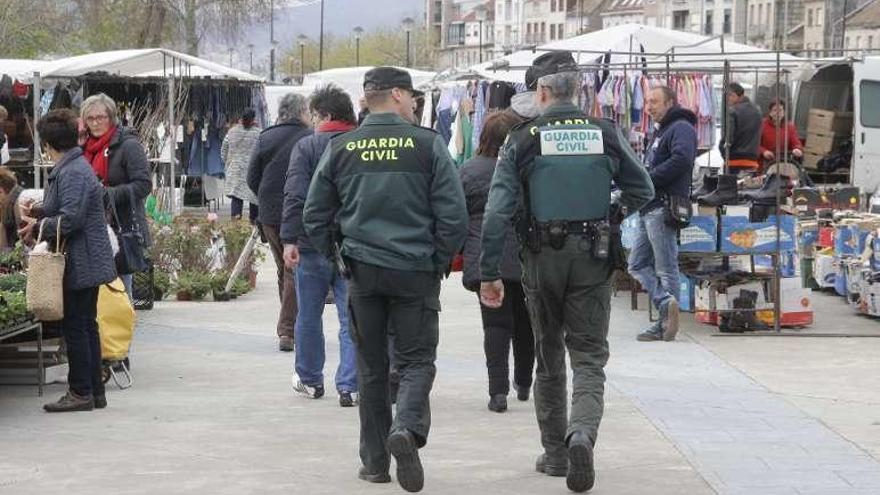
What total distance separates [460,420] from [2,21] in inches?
1529

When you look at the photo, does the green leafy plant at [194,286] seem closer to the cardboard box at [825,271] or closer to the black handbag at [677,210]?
the black handbag at [677,210]

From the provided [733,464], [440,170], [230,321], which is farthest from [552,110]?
[230,321]

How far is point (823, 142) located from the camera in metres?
25.2

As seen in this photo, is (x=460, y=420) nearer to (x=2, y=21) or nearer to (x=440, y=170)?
(x=440, y=170)

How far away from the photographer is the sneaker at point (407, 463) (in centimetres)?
740

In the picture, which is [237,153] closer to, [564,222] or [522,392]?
[522,392]

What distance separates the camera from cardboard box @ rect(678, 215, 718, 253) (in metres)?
13.6

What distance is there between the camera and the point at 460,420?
9.70 m

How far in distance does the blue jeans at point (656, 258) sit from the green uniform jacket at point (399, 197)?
5.52 m

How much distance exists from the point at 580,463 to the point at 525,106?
10.0ft

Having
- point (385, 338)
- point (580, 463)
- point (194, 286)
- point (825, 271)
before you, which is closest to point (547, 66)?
point (385, 338)

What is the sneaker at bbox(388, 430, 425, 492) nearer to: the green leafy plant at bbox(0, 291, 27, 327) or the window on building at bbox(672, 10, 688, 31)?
the green leafy plant at bbox(0, 291, 27, 327)

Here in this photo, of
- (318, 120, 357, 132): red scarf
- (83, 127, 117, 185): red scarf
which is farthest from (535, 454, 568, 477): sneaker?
(83, 127, 117, 185): red scarf

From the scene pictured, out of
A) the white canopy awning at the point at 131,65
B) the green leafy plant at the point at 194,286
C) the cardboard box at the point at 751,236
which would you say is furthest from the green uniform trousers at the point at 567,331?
the white canopy awning at the point at 131,65
